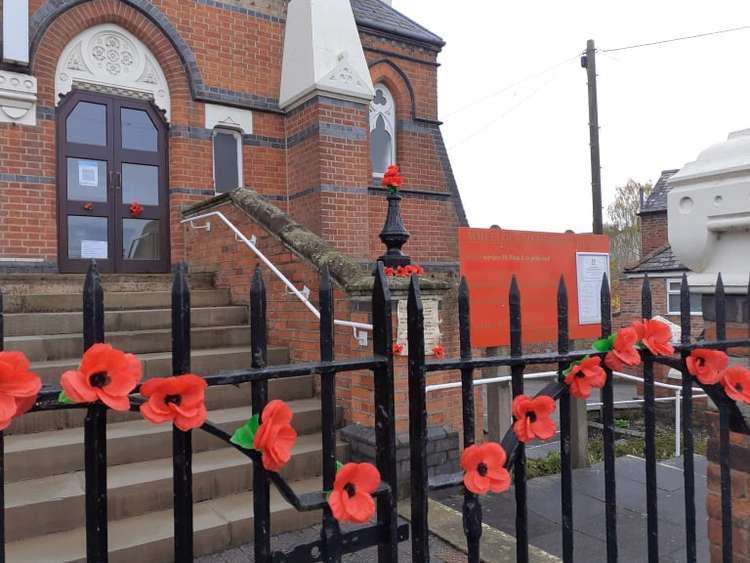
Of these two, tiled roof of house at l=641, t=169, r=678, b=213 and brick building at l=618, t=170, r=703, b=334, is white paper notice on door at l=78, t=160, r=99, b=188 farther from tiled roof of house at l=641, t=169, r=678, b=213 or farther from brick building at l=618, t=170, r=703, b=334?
tiled roof of house at l=641, t=169, r=678, b=213

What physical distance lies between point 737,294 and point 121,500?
3434 millimetres

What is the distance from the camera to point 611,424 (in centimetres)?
192

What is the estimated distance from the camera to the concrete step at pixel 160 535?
2963mm

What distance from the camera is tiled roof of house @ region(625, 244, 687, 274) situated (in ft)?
55.4

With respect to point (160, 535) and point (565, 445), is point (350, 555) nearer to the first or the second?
point (160, 535)

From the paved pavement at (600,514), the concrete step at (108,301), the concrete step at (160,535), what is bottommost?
Result: the paved pavement at (600,514)

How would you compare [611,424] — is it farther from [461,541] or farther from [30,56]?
[30,56]

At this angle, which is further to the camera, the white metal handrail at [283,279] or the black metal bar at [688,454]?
the white metal handrail at [283,279]

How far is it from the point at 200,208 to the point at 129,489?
14.8 feet

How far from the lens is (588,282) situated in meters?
5.89

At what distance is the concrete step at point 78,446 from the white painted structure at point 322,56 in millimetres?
5111

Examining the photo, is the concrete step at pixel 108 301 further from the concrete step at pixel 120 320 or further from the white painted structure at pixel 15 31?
the white painted structure at pixel 15 31

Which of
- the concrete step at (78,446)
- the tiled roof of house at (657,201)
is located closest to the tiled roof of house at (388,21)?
the concrete step at (78,446)

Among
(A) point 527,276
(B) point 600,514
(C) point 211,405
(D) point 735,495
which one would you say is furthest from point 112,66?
(D) point 735,495
